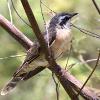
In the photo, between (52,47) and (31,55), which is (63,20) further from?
(31,55)

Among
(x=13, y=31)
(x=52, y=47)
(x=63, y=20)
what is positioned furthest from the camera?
(x=63, y=20)

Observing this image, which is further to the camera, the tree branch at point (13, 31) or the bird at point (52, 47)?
the bird at point (52, 47)

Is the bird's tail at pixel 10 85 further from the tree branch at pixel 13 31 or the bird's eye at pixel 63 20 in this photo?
the bird's eye at pixel 63 20

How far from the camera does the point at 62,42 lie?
334 cm

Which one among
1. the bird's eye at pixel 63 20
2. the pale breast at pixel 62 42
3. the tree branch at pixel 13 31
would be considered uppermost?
the tree branch at pixel 13 31

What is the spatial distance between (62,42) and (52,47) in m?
0.08

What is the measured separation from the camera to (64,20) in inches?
136

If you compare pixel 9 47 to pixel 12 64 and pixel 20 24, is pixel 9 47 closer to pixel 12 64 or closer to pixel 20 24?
pixel 12 64

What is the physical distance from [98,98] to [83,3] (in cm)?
347

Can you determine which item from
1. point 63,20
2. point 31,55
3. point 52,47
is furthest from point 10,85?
point 63,20

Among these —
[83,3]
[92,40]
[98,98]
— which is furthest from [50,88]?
[98,98]

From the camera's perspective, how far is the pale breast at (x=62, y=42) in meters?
3.29

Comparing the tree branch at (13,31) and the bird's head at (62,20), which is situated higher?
the tree branch at (13,31)

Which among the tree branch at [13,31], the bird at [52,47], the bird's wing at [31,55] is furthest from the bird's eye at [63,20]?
the tree branch at [13,31]
